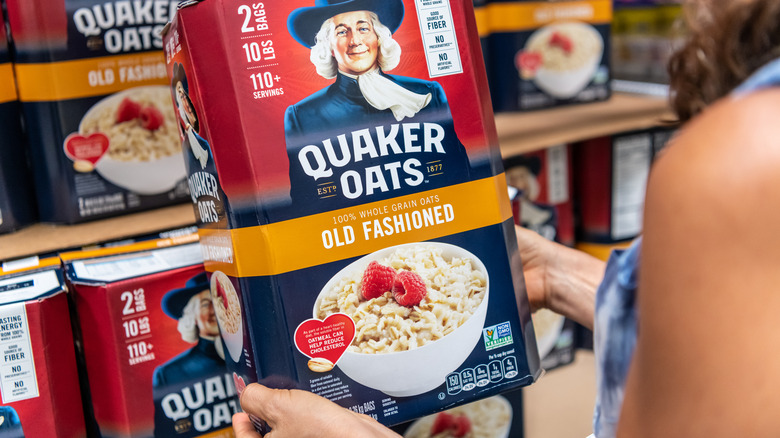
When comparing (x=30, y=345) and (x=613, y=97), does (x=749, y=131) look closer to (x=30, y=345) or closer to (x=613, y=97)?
(x=30, y=345)

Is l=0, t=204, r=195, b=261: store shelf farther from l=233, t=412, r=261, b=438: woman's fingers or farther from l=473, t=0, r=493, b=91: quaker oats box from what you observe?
l=473, t=0, r=493, b=91: quaker oats box

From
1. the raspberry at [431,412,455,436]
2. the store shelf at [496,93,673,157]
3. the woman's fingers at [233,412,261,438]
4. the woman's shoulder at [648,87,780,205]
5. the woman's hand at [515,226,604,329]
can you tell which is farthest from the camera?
the store shelf at [496,93,673,157]

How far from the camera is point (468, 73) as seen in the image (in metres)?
0.84

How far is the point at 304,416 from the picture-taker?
75cm

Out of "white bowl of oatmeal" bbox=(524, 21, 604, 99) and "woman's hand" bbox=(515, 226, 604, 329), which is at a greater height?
"white bowl of oatmeal" bbox=(524, 21, 604, 99)

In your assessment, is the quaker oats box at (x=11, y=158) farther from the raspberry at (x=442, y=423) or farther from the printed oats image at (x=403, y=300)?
the raspberry at (x=442, y=423)

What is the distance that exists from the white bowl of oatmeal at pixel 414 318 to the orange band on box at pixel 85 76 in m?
0.50

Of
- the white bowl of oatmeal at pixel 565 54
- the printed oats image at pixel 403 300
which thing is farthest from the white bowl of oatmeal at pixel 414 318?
the white bowl of oatmeal at pixel 565 54

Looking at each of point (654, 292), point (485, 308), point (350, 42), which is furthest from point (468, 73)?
point (654, 292)

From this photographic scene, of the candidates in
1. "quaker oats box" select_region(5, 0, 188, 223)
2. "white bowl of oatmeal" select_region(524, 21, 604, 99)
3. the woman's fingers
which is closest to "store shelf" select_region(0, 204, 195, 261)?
"quaker oats box" select_region(5, 0, 188, 223)

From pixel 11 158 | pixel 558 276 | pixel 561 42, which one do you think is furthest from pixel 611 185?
pixel 11 158

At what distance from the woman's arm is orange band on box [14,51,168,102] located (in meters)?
0.80

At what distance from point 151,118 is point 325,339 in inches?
19.6

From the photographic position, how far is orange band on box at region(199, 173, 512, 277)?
0.76 metres
